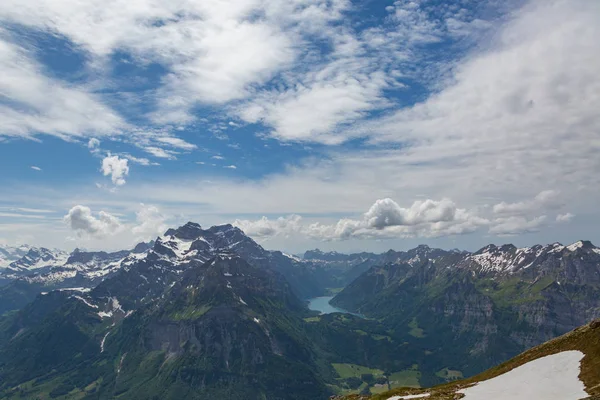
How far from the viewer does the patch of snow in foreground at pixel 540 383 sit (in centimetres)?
7862

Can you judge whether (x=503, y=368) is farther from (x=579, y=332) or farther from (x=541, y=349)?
(x=579, y=332)

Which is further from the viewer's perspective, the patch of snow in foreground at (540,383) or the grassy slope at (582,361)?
the grassy slope at (582,361)

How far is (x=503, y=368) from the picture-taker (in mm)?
113688

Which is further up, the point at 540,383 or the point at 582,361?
the point at 582,361

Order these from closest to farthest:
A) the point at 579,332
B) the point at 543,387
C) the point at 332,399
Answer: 1. the point at 543,387
2. the point at 579,332
3. the point at 332,399

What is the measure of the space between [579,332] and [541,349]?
38.7 feet

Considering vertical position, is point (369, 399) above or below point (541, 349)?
below

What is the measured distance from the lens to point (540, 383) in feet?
285

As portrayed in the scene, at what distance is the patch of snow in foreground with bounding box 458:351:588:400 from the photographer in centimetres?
7862

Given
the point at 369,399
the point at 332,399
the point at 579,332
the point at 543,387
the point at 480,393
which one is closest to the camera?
the point at 543,387

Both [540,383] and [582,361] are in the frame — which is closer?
[540,383]

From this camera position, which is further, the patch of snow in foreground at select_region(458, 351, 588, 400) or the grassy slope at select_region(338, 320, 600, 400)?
the grassy slope at select_region(338, 320, 600, 400)

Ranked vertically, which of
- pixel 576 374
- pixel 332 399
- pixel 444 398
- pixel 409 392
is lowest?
pixel 332 399

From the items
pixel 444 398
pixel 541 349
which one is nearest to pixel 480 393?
pixel 444 398
